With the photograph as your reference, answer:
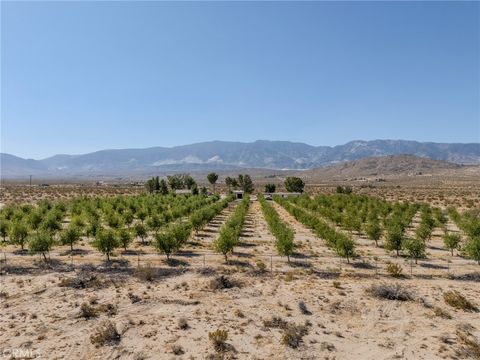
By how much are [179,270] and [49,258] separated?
1582 centimetres

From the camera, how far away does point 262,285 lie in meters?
31.7

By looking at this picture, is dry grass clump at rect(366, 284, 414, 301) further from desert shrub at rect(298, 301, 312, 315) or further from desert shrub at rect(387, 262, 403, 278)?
desert shrub at rect(298, 301, 312, 315)

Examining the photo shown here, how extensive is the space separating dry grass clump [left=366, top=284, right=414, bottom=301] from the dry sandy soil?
0.49m

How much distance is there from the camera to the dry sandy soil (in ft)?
70.0

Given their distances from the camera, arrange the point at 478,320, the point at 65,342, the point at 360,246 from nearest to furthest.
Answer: the point at 65,342 < the point at 478,320 < the point at 360,246

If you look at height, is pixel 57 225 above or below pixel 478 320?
above

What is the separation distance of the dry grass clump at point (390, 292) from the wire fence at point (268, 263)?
15.8 feet

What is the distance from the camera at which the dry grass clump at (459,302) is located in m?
26.7

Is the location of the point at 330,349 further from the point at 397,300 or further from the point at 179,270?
the point at 179,270

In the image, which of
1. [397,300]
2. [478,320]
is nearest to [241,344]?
[397,300]

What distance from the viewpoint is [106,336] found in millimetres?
22000

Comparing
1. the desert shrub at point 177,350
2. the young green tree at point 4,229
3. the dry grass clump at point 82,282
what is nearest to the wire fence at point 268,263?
the dry grass clump at point 82,282

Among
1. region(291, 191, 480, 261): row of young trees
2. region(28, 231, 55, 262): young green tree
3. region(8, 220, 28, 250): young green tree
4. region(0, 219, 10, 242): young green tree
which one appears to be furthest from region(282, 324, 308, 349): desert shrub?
region(0, 219, 10, 242): young green tree

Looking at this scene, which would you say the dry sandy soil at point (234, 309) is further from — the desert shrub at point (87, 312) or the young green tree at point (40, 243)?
the young green tree at point (40, 243)
